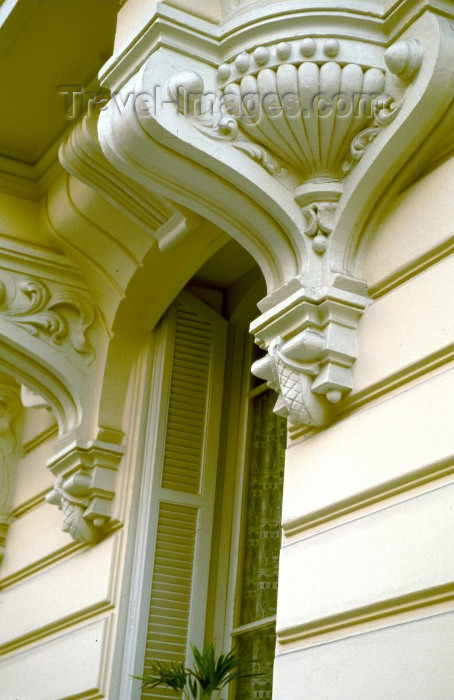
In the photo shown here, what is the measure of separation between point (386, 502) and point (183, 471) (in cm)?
222

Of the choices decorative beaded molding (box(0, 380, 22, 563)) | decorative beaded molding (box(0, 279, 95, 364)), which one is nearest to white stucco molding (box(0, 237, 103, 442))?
decorative beaded molding (box(0, 279, 95, 364))

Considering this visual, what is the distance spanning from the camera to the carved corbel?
222 inches

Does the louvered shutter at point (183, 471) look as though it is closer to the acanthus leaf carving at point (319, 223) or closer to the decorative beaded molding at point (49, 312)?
the decorative beaded molding at point (49, 312)

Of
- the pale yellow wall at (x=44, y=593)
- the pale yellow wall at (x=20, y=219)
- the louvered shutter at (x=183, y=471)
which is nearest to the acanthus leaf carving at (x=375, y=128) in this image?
the louvered shutter at (x=183, y=471)

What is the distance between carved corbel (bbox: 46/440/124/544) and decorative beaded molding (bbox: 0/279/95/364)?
52 centimetres

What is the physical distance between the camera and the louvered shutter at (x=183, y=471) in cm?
535

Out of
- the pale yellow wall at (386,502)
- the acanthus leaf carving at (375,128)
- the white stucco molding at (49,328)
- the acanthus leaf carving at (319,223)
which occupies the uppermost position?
the white stucco molding at (49,328)

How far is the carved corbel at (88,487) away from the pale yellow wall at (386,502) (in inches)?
69.2

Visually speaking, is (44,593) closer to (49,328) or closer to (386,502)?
(49,328)

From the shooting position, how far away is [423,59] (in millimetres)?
3807

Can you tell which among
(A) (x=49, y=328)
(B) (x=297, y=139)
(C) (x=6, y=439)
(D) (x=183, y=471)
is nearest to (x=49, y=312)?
(A) (x=49, y=328)

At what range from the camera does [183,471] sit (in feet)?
18.6

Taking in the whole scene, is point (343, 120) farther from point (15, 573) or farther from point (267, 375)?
point (15, 573)

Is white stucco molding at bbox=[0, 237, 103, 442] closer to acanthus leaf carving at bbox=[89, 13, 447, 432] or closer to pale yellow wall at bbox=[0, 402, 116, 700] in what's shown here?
pale yellow wall at bbox=[0, 402, 116, 700]
